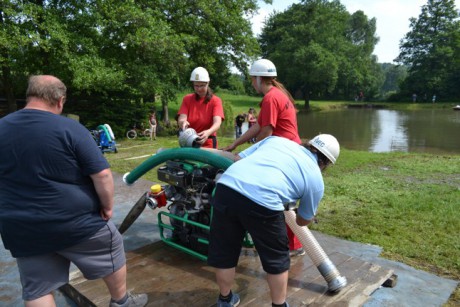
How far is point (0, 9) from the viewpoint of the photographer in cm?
1132

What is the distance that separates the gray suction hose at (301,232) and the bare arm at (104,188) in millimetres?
1106

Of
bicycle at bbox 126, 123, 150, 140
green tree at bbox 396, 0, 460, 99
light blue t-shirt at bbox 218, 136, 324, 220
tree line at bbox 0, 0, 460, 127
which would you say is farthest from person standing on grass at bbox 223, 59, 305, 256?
green tree at bbox 396, 0, 460, 99

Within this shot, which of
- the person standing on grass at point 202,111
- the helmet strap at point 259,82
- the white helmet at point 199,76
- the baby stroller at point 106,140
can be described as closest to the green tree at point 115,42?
the baby stroller at point 106,140

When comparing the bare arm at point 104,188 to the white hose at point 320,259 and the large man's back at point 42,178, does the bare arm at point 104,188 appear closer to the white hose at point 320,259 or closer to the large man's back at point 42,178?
the large man's back at point 42,178

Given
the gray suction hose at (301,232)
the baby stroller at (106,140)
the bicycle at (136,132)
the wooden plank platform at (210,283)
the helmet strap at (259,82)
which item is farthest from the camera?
the bicycle at (136,132)

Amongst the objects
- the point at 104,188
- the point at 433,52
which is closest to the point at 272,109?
the point at 104,188

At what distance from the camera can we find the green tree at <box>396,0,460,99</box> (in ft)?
162

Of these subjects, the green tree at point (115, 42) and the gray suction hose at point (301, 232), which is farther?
the green tree at point (115, 42)

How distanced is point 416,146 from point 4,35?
49.6ft

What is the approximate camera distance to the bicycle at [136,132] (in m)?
15.8

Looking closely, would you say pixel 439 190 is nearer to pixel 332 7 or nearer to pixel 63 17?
pixel 63 17

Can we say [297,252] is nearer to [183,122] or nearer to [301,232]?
[301,232]

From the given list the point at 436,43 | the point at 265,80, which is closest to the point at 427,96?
the point at 436,43

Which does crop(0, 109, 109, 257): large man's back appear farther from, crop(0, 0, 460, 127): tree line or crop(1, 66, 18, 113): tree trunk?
crop(1, 66, 18, 113): tree trunk
